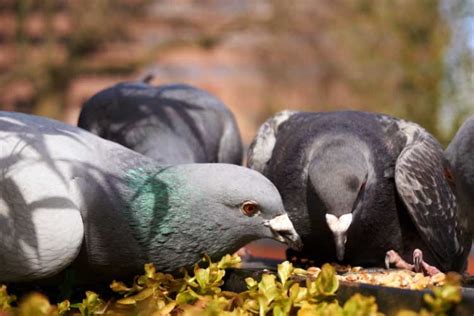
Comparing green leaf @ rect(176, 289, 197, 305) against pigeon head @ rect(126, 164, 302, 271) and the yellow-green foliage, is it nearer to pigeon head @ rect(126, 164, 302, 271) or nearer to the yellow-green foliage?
the yellow-green foliage

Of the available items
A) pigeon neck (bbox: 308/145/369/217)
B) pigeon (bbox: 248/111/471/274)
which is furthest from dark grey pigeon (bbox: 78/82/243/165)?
pigeon neck (bbox: 308/145/369/217)

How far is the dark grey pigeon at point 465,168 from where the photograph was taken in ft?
13.8

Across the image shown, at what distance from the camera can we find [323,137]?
13.0 ft

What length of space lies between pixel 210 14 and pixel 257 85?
2.48 m

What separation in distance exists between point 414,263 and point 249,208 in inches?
50.9

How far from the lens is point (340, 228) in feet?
11.5

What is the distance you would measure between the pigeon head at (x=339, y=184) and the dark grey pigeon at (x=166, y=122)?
977mm

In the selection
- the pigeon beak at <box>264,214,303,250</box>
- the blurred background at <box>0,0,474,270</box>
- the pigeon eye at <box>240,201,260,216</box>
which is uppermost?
the pigeon eye at <box>240,201,260,216</box>

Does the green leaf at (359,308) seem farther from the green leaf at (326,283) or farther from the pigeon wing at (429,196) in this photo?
→ the pigeon wing at (429,196)

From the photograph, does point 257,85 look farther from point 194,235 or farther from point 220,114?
point 194,235

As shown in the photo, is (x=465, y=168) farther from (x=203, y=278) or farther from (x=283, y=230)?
(x=203, y=278)

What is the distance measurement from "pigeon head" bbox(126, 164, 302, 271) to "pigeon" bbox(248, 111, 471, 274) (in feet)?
1.98

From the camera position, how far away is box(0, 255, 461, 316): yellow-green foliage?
2283 mm

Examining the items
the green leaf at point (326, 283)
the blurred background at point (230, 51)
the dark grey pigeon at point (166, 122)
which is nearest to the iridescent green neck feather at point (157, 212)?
the green leaf at point (326, 283)
